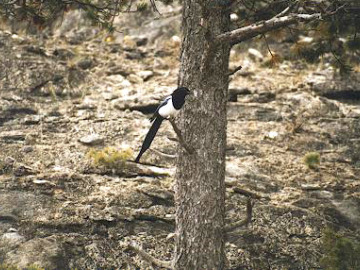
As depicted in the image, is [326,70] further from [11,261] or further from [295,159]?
[11,261]

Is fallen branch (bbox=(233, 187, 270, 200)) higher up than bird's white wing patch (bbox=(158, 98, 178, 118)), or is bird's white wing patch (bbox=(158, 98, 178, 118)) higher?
bird's white wing patch (bbox=(158, 98, 178, 118))

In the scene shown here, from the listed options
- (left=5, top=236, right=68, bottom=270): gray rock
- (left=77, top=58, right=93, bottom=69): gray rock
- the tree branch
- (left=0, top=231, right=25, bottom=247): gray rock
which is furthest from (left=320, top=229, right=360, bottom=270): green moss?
(left=77, top=58, right=93, bottom=69): gray rock

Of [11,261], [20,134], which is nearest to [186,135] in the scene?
[11,261]

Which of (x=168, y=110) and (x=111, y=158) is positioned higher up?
(x=168, y=110)

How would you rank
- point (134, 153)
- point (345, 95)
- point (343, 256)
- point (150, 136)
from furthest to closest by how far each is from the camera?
point (345, 95), point (134, 153), point (343, 256), point (150, 136)

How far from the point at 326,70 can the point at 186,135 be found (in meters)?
6.67

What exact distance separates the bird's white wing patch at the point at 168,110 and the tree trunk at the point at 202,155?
0.42 ft

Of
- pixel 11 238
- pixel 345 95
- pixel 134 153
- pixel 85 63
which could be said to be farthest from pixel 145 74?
pixel 11 238

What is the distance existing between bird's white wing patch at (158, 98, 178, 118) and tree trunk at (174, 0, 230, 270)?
13cm

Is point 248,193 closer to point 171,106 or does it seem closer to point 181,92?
point 171,106

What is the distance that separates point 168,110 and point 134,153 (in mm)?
3434

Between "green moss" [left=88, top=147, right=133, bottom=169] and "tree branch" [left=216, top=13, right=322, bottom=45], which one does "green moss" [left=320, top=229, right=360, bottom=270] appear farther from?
"green moss" [left=88, top=147, right=133, bottom=169]

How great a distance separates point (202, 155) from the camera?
484 centimetres

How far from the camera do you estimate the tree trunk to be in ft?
15.8
